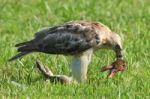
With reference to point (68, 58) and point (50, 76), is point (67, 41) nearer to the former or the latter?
point (50, 76)

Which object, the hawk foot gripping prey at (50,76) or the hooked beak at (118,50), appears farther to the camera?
the hooked beak at (118,50)

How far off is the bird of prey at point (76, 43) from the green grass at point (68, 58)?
0.89 ft

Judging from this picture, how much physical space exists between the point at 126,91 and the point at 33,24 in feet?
13.9

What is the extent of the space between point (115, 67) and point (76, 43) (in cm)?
63

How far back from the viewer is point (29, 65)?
9938mm

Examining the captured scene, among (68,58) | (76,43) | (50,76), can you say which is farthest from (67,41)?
(68,58)

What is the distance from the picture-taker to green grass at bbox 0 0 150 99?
8633 millimetres

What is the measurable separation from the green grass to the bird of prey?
27 cm

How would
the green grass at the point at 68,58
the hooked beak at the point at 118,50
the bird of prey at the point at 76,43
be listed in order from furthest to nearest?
the hooked beak at the point at 118,50 < the bird of prey at the point at 76,43 < the green grass at the point at 68,58

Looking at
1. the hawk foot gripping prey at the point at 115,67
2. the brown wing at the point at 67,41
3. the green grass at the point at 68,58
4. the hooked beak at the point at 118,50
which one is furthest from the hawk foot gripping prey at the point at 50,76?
the hooked beak at the point at 118,50

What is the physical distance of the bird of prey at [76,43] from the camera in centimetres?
902

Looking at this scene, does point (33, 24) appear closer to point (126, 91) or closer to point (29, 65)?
point (29, 65)

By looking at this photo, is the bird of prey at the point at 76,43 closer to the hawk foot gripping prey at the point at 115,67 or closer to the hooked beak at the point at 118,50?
the hooked beak at the point at 118,50

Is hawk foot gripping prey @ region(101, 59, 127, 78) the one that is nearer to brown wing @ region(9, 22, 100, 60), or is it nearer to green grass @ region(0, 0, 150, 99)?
green grass @ region(0, 0, 150, 99)
